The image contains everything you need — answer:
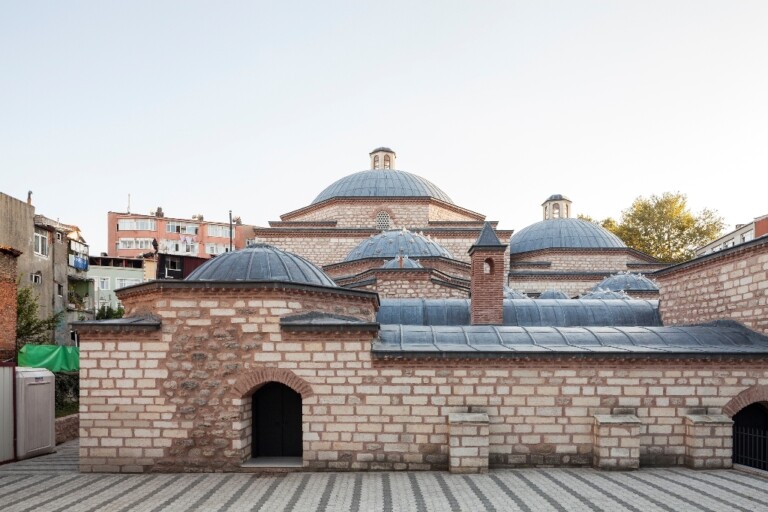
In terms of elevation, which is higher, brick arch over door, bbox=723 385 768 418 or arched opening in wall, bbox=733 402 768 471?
brick arch over door, bbox=723 385 768 418

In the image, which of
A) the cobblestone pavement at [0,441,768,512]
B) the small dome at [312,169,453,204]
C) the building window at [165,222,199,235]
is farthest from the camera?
the building window at [165,222,199,235]

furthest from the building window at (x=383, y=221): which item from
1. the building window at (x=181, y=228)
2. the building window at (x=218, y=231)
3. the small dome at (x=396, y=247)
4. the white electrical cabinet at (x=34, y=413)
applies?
the building window at (x=181, y=228)

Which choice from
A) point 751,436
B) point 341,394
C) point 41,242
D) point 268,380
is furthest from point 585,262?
point 41,242

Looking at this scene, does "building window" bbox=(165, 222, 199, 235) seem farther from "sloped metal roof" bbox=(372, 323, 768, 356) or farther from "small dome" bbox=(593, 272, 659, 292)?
"sloped metal roof" bbox=(372, 323, 768, 356)

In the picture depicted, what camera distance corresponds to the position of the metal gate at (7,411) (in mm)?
10539

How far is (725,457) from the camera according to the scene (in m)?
9.45

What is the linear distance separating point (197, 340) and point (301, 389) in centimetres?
202

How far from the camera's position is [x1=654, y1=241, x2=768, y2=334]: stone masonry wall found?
10.4m

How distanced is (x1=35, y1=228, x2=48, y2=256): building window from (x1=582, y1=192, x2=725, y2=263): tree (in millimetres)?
34410

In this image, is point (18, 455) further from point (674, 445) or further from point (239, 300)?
point (674, 445)

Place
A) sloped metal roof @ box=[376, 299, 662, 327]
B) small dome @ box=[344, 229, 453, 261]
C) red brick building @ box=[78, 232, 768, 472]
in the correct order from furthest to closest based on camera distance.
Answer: small dome @ box=[344, 229, 453, 261] → sloped metal roof @ box=[376, 299, 662, 327] → red brick building @ box=[78, 232, 768, 472]

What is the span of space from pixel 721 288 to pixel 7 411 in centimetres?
1471

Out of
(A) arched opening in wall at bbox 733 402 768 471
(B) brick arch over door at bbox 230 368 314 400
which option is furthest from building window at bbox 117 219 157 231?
(A) arched opening in wall at bbox 733 402 768 471

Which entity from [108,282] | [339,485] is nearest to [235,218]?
[108,282]
